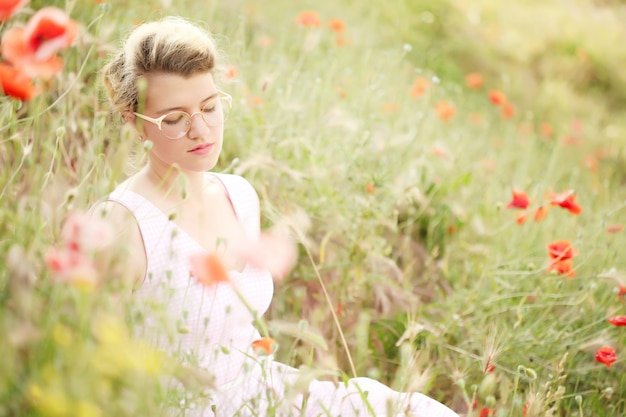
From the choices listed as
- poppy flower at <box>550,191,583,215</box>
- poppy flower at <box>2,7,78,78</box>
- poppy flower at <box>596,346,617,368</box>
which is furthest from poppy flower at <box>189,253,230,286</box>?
poppy flower at <box>550,191,583,215</box>

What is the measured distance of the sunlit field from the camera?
104 cm

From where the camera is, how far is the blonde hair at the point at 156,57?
1.72m

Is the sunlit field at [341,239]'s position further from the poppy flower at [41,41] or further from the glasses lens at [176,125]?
the glasses lens at [176,125]

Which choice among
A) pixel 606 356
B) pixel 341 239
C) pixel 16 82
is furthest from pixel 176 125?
pixel 606 356

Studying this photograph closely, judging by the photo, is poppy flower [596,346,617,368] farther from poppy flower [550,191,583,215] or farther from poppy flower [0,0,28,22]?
poppy flower [0,0,28,22]

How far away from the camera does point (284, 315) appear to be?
2660 mm

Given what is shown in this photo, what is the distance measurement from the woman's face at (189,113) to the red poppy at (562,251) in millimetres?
1224

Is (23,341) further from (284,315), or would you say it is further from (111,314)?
(284,315)

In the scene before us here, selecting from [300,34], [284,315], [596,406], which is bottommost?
[284,315]

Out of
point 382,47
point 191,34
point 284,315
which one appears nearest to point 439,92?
point 382,47

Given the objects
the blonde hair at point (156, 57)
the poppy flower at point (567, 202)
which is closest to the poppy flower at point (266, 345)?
the blonde hair at point (156, 57)

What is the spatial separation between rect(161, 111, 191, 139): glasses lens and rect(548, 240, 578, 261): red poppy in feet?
4.34

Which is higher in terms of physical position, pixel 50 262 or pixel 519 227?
pixel 50 262

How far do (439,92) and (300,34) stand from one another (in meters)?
1.07
